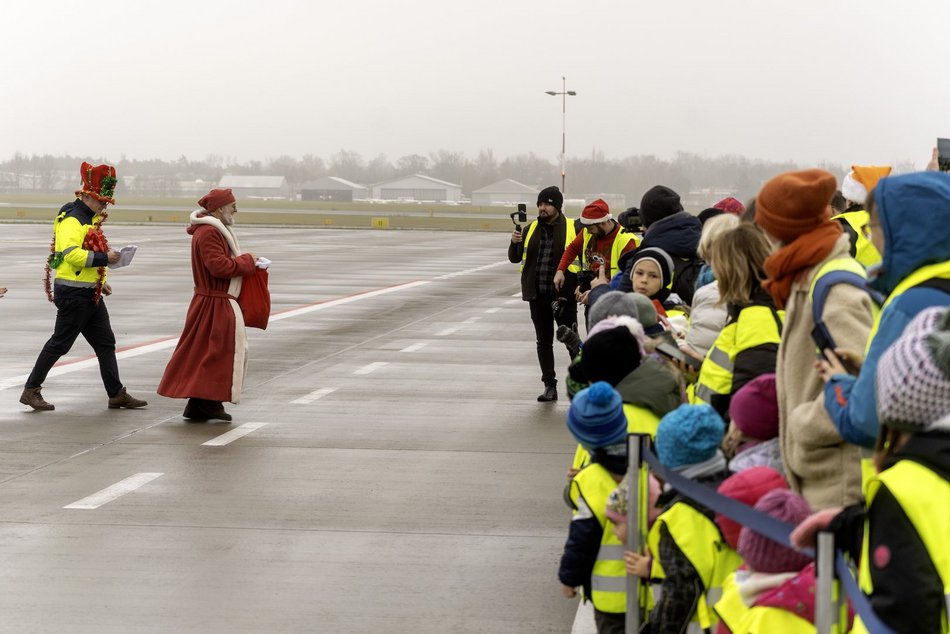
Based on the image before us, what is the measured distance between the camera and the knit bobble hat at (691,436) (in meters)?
4.29

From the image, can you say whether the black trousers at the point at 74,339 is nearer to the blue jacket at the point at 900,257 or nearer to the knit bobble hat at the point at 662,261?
the knit bobble hat at the point at 662,261

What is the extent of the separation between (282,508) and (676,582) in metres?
4.23

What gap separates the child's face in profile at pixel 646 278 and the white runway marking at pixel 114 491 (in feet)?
11.4

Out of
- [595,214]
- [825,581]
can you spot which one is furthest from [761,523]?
[595,214]

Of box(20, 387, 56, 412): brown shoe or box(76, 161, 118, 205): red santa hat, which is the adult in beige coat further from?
box(20, 387, 56, 412): brown shoe

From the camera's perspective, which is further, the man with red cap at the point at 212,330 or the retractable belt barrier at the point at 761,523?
the man with red cap at the point at 212,330

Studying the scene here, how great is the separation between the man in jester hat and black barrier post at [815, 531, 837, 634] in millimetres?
9385

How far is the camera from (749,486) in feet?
12.6

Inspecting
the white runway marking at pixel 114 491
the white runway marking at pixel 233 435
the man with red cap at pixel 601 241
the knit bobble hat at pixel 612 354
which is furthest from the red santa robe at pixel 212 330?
the knit bobble hat at pixel 612 354

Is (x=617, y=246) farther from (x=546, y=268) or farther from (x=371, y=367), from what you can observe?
(x=371, y=367)

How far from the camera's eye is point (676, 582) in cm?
418

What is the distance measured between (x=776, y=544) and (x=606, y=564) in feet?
4.62

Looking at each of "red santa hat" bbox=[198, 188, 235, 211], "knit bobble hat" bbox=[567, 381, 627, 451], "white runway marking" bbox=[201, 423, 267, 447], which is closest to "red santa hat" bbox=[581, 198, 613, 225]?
"red santa hat" bbox=[198, 188, 235, 211]

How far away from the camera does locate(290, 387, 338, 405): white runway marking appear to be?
12062mm
